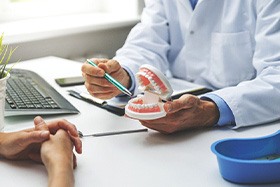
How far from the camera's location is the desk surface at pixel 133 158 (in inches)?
34.7

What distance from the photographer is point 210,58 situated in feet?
4.99

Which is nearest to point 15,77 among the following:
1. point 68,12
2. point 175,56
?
point 175,56

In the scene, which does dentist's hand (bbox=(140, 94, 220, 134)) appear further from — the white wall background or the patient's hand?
the white wall background

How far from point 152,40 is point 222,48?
259 mm

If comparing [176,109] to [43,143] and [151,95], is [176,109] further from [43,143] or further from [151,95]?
[43,143]

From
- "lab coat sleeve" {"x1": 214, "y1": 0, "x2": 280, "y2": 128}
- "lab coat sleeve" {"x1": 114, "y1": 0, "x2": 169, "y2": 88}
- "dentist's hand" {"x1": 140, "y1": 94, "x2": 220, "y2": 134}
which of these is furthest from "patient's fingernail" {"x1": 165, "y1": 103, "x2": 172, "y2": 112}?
"lab coat sleeve" {"x1": 114, "y1": 0, "x2": 169, "y2": 88}

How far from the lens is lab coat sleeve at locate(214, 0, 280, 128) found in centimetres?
115

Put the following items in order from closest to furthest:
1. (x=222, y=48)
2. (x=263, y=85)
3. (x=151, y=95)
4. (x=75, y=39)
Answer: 1. (x=151, y=95)
2. (x=263, y=85)
3. (x=222, y=48)
4. (x=75, y=39)

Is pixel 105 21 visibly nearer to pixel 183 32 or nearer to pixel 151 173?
pixel 183 32

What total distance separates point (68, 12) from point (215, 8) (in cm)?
102

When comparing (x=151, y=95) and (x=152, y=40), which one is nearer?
(x=151, y=95)

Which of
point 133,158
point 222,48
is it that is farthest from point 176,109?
point 222,48

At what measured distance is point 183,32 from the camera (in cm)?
161

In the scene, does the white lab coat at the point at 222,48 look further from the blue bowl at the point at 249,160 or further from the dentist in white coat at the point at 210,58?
the blue bowl at the point at 249,160
